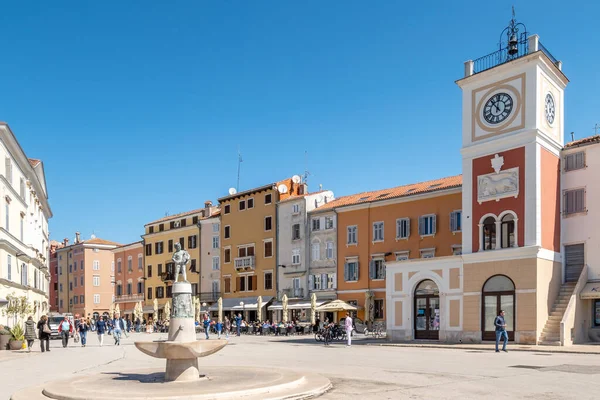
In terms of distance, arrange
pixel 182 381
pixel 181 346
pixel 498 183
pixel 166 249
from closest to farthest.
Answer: pixel 181 346 → pixel 182 381 → pixel 498 183 → pixel 166 249

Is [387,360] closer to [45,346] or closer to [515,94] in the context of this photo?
[515,94]

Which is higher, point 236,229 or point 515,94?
point 515,94

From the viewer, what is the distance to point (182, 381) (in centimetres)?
1495

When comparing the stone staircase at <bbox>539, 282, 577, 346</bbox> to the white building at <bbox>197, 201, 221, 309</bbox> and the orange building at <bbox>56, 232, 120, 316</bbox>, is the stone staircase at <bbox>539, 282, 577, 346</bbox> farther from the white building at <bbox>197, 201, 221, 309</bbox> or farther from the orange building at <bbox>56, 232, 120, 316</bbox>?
the orange building at <bbox>56, 232, 120, 316</bbox>

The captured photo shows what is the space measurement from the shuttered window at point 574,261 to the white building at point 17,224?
30712 mm

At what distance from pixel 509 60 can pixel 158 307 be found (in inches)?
2042

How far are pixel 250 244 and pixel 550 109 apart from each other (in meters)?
35.3

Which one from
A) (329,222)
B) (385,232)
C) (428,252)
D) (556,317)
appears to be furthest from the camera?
(329,222)

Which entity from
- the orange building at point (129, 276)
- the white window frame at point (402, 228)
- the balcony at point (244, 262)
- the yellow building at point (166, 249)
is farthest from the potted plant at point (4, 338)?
the orange building at point (129, 276)

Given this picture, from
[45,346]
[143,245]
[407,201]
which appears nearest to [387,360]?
[45,346]

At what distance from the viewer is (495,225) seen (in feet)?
106

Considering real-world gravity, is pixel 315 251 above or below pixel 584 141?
below

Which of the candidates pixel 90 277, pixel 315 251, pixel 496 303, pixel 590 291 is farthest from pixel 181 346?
pixel 90 277

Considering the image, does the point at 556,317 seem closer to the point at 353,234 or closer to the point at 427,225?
the point at 427,225
